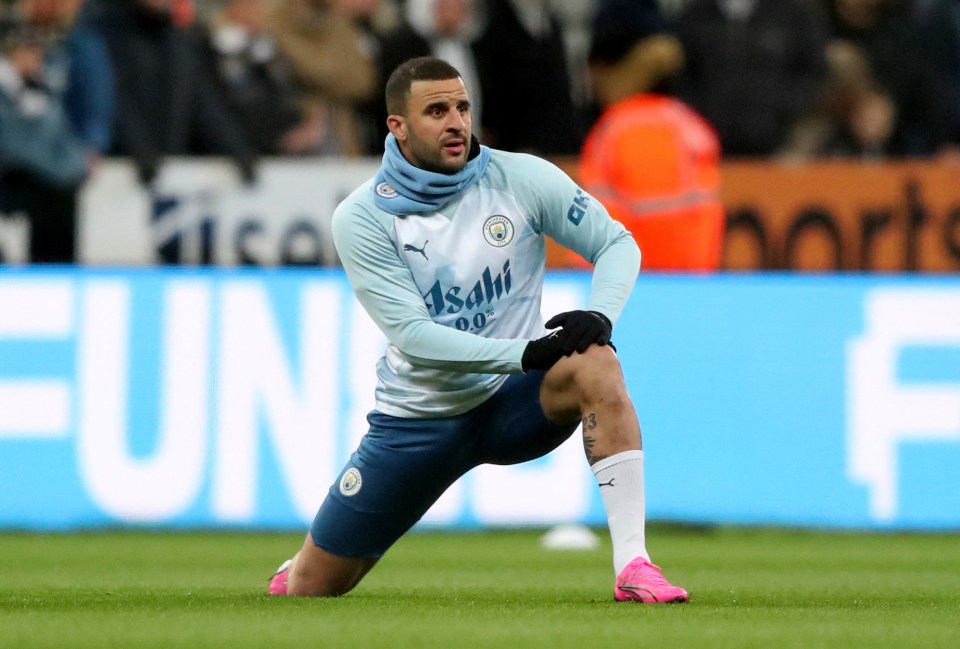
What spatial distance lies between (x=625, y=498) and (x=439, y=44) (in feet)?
25.0

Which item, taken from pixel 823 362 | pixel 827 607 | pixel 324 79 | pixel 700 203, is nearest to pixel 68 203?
pixel 324 79

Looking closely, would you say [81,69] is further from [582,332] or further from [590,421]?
[590,421]

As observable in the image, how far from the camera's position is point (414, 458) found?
23.4ft

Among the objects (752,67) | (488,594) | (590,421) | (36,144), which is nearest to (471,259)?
(590,421)

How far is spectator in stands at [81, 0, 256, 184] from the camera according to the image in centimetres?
1291

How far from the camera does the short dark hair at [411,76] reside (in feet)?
22.6

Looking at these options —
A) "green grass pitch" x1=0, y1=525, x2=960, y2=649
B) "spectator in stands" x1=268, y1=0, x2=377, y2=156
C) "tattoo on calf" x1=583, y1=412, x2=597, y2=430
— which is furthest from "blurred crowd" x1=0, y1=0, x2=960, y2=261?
"tattoo on calf" x1=583, y1=412, x2=597, y2=430

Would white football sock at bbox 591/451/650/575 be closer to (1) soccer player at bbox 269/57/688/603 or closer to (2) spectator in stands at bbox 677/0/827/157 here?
(1) soccer player at bbox 269/57/688/603

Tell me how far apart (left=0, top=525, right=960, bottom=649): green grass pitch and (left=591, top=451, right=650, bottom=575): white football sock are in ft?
0.66

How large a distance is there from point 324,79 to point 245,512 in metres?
3.88

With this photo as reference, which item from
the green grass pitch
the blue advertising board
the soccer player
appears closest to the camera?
the green grass pitch

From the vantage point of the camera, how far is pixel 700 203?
39.9 ft

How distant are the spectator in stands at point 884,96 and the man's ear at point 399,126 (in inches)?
347

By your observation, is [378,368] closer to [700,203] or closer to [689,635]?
[689,635]
